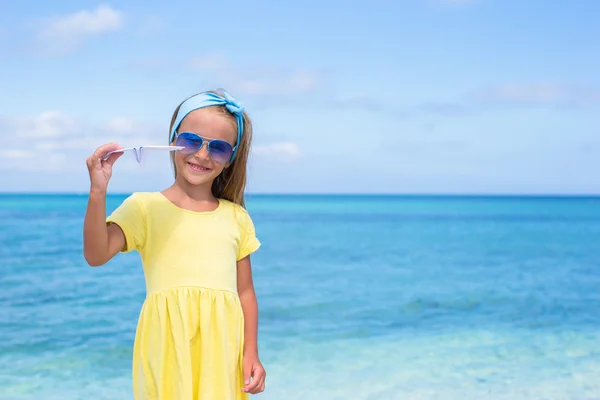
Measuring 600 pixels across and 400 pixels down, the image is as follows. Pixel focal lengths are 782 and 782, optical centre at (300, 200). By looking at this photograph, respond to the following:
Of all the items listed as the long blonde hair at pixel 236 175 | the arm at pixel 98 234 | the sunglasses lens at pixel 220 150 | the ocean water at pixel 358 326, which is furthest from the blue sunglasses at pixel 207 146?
the ocean water at pixel 358 326

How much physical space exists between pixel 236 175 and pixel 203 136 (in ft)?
0.82

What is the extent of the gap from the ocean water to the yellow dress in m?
2.83

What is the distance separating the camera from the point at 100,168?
214 centimetres

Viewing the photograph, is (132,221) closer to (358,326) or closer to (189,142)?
(189,142)

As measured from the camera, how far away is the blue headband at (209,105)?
247 cm

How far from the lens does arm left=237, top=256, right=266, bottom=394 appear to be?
2.55 m

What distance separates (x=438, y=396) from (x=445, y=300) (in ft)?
13.6

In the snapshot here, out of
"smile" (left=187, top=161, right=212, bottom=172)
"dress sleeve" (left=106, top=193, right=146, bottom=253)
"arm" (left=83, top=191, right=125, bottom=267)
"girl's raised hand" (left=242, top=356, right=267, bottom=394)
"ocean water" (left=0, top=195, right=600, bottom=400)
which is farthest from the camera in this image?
"ocean water" (left=0, top=195, right=600, bottom=400)

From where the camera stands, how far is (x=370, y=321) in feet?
25.5

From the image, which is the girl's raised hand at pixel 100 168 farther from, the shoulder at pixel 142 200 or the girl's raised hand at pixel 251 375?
the girl's raised hand at pixel 251 375

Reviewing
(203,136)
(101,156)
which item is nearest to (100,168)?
(101,156)

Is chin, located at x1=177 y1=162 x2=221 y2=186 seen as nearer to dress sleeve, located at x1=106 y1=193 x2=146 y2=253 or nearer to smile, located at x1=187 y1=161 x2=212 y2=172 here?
smile, located at x1=187 y1=161 x2=212 y2=172

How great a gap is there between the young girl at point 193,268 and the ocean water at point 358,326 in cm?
282

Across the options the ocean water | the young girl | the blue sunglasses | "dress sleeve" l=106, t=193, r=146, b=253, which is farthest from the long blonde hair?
the ocean water
